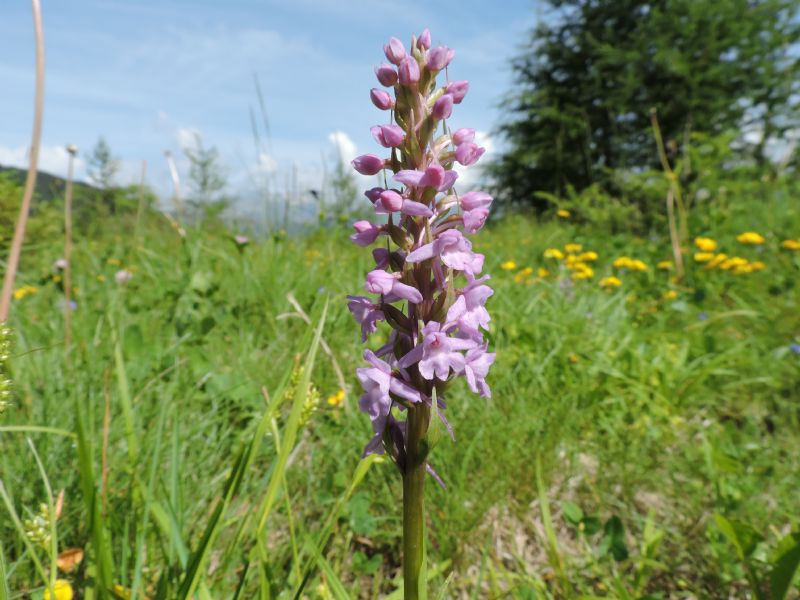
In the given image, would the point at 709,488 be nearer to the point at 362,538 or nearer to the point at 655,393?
the point at 655,393

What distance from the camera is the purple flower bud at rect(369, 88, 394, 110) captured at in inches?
41.6

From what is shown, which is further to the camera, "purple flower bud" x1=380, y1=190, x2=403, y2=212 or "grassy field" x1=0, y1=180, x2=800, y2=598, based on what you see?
"grassy field" x1=0, y1=180, x2=800, y2=598

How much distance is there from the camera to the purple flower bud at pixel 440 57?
101 centimetres

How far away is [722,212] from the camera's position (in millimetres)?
7234

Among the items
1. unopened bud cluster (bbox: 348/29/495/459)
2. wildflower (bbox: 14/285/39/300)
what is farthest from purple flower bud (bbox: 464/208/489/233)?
wildflower (bbox: 14/285/39/300)

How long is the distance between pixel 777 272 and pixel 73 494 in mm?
5560

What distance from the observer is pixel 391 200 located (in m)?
0.97

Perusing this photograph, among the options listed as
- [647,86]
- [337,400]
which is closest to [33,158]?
[337,400]

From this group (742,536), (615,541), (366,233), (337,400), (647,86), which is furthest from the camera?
(647,86)

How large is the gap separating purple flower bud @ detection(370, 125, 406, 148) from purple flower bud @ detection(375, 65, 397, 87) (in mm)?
124

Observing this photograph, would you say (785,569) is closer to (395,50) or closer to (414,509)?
(414,509)

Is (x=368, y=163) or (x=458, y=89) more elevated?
(x=458, y=89)

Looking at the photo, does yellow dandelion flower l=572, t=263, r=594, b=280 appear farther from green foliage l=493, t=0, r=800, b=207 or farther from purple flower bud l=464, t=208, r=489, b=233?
green foliage l=493, t=0, r=800, b=207

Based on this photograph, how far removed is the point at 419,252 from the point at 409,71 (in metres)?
0.34
